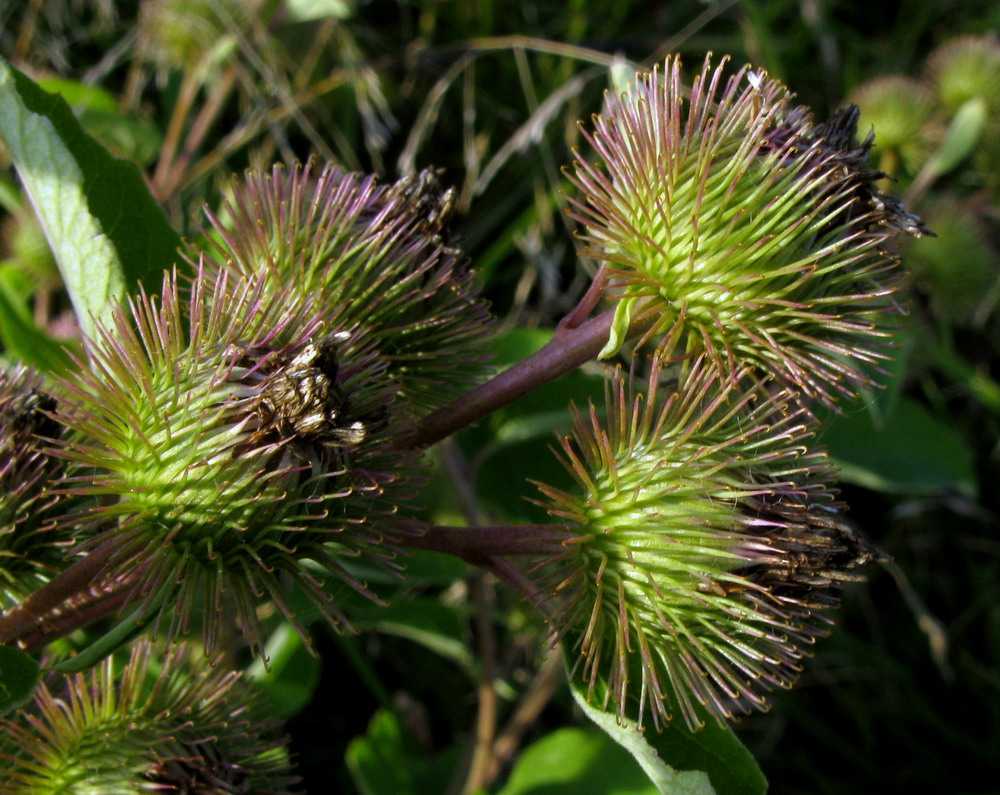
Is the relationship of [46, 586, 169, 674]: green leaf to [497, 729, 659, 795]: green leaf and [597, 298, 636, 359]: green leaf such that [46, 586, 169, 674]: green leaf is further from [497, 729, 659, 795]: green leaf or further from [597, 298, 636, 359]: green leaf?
[497, 729, 659, 795]: green leaf

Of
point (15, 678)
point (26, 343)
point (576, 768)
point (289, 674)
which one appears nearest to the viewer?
point (15, 678)

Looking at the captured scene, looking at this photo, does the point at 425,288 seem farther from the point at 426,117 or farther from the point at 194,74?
the point at 194,74

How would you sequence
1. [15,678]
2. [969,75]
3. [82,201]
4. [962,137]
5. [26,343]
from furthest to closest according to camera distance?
[969,75]
[962,137]
[26,343]
[82,201]
[15,678]

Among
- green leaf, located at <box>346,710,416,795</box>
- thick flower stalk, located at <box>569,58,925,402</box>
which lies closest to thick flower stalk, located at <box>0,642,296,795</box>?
green leaf, located at <box>346,710,416,795</box>

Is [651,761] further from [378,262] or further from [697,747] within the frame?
[378,262]

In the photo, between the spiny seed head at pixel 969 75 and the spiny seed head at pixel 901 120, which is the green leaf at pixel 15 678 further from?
the spiny seed head at pixel 969 75

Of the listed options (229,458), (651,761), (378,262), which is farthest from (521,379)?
(651,761)

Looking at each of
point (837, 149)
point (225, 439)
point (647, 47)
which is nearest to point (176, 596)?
point (225, 439)
